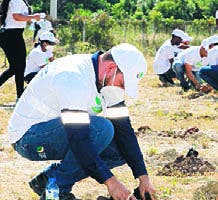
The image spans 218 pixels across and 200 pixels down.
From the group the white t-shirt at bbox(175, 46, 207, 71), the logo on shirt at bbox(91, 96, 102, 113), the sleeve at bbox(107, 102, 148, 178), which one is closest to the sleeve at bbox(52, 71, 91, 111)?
the logo on shirt at bbox(91, 96, 102, 113)

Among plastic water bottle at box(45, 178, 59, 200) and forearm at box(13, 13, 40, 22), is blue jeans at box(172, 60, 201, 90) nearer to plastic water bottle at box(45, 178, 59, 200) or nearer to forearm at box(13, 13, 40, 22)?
forearm at box(13, 13, 40, 22)

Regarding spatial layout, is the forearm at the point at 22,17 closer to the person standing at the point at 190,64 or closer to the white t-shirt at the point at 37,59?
the white t-shirt at the point at 37,59

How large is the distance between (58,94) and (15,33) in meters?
4.60

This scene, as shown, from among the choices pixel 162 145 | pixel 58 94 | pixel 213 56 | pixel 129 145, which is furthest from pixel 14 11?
pixel 58 94

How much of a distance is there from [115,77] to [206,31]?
64.3 feet

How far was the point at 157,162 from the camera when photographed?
524 centimetres

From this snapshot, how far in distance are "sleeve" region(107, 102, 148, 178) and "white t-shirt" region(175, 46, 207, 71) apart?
6348mm

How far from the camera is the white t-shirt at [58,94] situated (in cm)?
341

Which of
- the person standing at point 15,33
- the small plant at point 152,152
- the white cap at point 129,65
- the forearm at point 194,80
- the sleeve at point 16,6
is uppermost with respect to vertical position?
the white cap at point 129,65

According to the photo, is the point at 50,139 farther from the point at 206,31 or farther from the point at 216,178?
the point at 206,31

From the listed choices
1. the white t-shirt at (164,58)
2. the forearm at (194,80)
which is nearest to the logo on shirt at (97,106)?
the forearm at (194,80)

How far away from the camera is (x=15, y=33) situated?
7938mm

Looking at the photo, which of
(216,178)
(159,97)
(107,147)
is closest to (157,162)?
(216,178)

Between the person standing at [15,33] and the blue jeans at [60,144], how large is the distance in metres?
4.12
